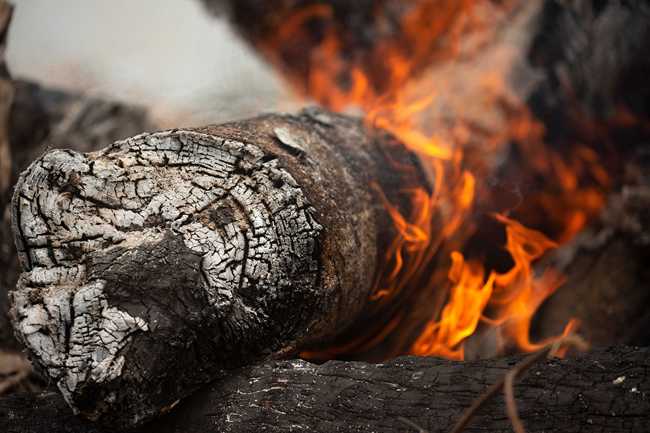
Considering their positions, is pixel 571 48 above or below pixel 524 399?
above

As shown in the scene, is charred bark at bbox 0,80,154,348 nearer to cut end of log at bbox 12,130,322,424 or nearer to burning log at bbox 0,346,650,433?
cut end of log at bbox 12,130,322,424

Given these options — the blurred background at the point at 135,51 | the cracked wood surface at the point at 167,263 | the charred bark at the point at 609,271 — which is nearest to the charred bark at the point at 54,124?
the blurred background at the point at 135,51

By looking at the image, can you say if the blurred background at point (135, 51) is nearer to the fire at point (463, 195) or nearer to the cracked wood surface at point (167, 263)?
the fire at point (463, 195)

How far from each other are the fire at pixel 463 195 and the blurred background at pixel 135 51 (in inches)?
66.0

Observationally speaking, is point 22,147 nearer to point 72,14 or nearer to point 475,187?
point 475,187

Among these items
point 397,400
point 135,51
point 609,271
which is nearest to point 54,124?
point 135,51

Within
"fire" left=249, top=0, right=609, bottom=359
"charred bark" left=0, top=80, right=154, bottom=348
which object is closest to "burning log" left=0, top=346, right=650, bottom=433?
"fire" left=249, top=0, right=609, bottom=359

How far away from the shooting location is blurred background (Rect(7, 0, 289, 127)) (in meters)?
5.10

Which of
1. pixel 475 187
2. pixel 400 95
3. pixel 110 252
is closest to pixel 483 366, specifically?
pixel 110 252

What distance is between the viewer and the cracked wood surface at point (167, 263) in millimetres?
1541

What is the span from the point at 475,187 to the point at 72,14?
5201mm

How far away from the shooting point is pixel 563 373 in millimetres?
1536

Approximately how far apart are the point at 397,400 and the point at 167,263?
710 mm

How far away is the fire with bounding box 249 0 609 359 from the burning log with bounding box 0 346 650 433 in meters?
0.70
